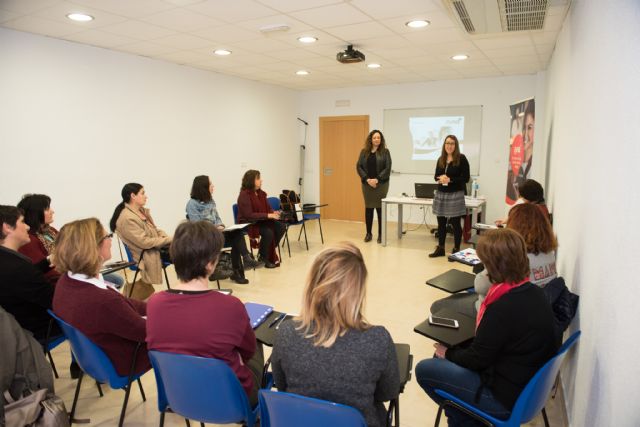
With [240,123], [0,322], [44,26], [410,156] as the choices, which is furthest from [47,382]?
[410,156]

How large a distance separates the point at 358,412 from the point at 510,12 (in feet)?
10.3

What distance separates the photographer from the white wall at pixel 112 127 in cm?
420

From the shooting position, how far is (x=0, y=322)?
1.75 meters

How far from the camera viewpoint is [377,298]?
4.18 meters

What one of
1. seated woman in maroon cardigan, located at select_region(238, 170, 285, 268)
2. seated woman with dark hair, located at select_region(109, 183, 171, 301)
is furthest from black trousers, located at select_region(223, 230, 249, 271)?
seated woman with dark hair, located at select_region(109, 183, 171, 301)

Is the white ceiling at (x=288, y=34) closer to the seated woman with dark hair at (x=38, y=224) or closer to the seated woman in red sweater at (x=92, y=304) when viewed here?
the seated woman with dark hair at (x=38, y=224)

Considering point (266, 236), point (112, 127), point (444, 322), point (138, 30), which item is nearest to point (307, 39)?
point (138, 30)

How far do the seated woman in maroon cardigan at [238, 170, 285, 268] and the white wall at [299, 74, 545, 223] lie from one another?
3459 mm

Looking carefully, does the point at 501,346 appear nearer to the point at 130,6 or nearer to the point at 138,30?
the point at 130,6

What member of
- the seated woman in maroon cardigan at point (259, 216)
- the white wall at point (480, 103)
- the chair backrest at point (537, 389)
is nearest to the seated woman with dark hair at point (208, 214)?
the seated woman in maroon cardigan at point (259, 216)

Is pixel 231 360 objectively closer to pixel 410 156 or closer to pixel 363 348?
pixel 363 348

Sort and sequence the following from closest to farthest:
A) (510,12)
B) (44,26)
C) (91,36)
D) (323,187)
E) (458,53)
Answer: (510,12) → (44,26) → (91,36) → (458,53) → (323,187)

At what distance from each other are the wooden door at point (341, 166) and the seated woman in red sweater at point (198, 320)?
22.1 ft

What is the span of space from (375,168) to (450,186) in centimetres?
127
